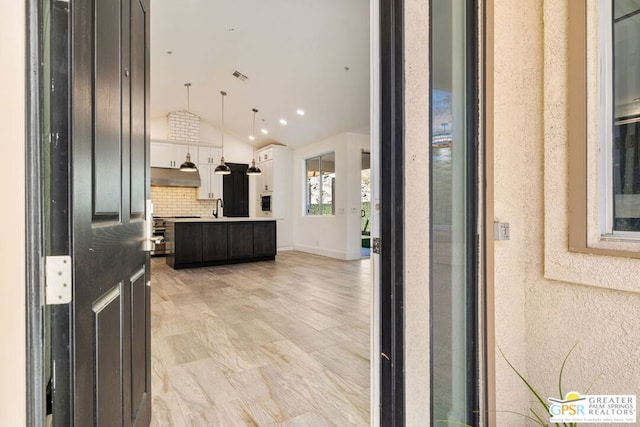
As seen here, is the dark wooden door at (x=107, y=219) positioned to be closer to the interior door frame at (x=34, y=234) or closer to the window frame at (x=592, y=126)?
the interior door frame at (x=34, y=234)

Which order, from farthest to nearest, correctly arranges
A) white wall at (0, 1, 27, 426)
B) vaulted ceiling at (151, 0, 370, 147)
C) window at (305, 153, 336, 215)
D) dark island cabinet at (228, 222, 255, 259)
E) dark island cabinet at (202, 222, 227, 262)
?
window at (305, 153, 336, 215) → dark island cabinet at (228, 222, 255, 259) → dark island cabinet at (202, 222, 227, 262) → vaulted ceiling at (151, 0, 370, 147) → white wall at (0, 1, 27, 426)

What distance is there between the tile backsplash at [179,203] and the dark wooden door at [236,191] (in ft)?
1.41

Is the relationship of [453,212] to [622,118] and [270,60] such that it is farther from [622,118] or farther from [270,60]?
[270,60]

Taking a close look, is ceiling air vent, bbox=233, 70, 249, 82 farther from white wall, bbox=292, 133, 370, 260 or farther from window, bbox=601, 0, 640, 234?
window, bbox=601, 0, 640, 234

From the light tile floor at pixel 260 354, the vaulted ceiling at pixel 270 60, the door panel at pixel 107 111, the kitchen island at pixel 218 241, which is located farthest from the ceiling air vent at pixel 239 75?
the door panel at pixel 107 111

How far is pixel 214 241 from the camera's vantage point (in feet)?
19.4

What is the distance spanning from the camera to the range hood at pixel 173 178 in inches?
287

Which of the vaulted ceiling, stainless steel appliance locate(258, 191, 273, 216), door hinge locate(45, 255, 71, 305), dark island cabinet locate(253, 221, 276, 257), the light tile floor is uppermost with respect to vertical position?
the vaulted ceiling

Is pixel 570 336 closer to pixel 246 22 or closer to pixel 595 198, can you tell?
pixel 595 198

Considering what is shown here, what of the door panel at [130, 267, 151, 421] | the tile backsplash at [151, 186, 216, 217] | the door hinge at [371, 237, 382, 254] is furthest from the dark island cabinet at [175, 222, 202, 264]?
the door hinge at [371, 237, 382, 254]

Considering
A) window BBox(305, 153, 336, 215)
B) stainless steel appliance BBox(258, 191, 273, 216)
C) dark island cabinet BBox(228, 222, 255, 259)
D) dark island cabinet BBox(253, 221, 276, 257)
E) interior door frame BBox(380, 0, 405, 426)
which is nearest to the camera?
interior door frame BBox(380, 0, 405, 426)

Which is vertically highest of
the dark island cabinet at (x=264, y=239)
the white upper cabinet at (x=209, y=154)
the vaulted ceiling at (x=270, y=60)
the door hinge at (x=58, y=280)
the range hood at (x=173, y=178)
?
the vaulted ceiling at (x=270, y=60)

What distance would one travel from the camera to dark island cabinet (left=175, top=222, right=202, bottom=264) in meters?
5.57

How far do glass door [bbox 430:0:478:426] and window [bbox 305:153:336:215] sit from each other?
19.1 feet
